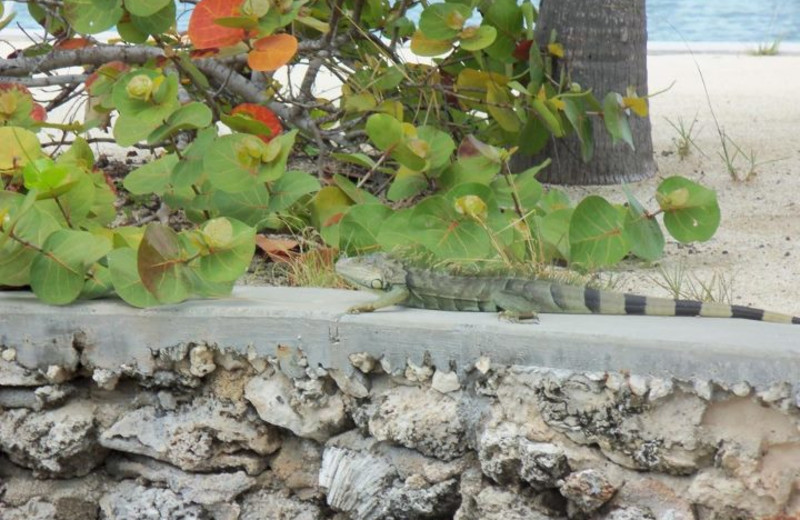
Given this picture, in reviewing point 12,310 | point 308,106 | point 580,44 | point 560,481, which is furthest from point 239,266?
point 580,44

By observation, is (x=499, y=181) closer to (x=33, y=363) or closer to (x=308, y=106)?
(x=308, y=106)

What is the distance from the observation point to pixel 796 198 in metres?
4.65

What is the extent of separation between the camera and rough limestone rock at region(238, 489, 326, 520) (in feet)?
10.5

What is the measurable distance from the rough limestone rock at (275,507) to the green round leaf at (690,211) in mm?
1320

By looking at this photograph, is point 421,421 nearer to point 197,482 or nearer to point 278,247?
point 197,482

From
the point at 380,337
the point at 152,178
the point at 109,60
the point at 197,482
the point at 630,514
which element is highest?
the point at 109,60

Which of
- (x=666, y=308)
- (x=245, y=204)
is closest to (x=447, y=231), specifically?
(x=666, y=308)

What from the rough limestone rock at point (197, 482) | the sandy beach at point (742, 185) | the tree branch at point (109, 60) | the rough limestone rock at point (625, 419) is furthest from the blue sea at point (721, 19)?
the rough limestone rock at point (625, 419)

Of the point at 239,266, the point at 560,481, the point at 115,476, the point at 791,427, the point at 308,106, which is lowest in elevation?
the point at 115,476

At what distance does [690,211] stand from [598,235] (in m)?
0.27

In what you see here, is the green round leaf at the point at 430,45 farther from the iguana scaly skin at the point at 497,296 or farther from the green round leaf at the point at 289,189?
the iguana scaly skin at the point at 497,296

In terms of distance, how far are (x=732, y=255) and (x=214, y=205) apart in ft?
6.01

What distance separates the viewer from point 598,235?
3.29m

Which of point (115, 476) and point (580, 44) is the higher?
point (580, 44)
